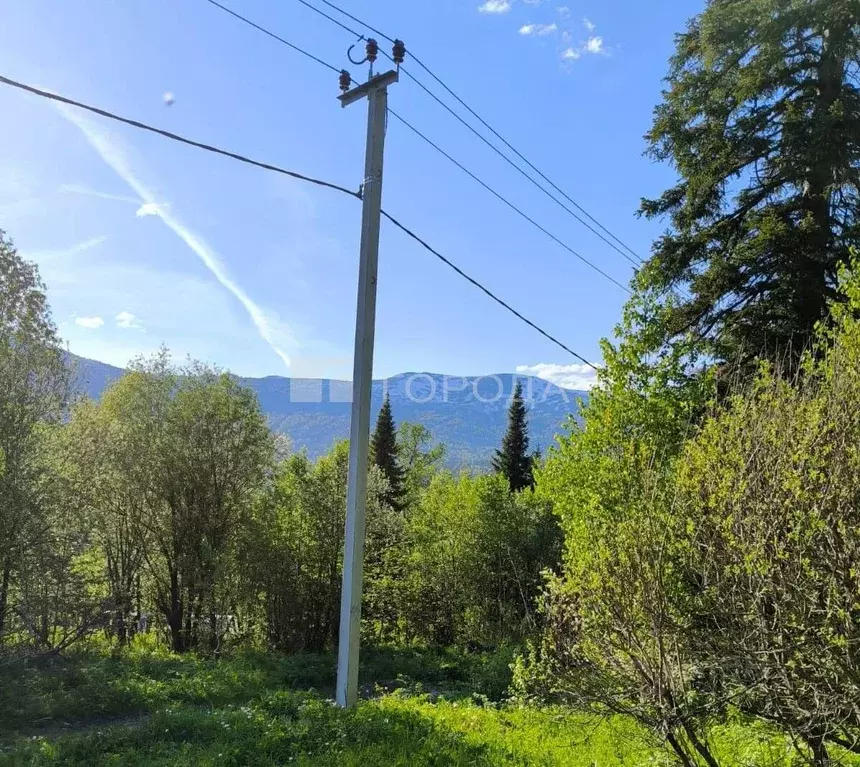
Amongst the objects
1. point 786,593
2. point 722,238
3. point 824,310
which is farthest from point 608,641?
point 722,238

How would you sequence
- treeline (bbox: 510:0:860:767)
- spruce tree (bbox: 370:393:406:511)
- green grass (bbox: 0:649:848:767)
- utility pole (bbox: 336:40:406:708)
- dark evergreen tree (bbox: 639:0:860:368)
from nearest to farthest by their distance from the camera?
1. treeline (bbox: 510:0:860:767)
2. green grass (bbox: 0:649:848:767)
3. utility pole (bbox: 336:40:406:708)
4. dark evergreen tree (bbox: 639:0:860:368)
5. spruce tree (bbox: 370:393:406:511)

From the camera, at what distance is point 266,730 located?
6605 millimetres

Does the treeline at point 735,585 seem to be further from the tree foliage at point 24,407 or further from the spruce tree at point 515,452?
the spruce tree at point 515,452

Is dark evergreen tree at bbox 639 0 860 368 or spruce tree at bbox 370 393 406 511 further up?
dark evergreen tree at bbox 639 0 860 368

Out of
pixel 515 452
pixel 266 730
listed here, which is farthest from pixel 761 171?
pixel 515 452

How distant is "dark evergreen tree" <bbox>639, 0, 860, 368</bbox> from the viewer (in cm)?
1026

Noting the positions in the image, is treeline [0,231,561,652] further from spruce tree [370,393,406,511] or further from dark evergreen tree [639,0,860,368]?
spruce tree [370,393,406,511]

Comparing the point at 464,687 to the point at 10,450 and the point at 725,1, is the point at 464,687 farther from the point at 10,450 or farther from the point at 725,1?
the point at 725,1

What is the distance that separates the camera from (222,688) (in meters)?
12.4

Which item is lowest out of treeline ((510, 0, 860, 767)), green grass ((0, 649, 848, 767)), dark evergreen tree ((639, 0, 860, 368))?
green grass ((0, 649, 848, 767))

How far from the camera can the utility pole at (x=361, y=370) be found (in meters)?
5.99

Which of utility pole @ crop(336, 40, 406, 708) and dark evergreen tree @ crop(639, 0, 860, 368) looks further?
dark evergreen tree @ crop(639, 0, 860, 368)

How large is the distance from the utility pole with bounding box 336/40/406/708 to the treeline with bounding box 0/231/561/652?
340 inches

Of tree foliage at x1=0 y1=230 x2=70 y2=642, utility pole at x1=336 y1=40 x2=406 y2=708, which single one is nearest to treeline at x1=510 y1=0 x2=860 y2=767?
utility pole at x1=336 y1=40 x2=406 y2=708
